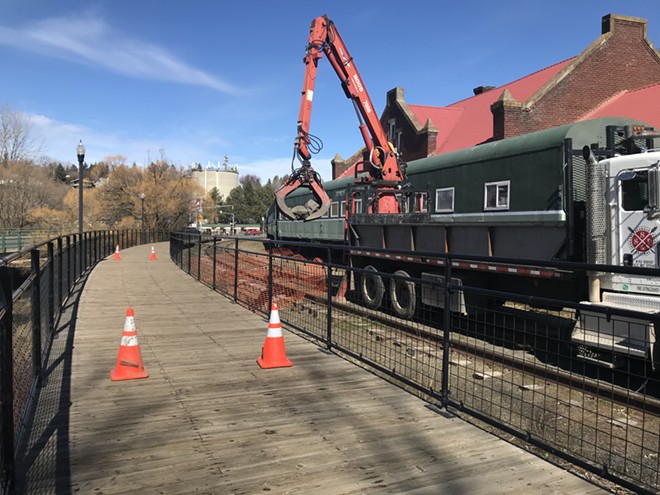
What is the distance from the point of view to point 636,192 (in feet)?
23.4

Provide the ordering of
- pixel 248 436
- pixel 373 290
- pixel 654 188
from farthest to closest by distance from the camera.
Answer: pixel 373 290 < pixel 654 188 < pixel 248 436

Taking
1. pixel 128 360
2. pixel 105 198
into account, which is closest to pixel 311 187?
pixel 128 360

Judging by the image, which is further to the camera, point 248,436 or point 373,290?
point 373,290

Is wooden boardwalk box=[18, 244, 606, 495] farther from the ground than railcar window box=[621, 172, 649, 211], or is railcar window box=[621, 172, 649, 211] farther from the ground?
railcar window box=[621, 172, 649, 211]

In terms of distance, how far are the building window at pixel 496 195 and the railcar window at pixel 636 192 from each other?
125 inches

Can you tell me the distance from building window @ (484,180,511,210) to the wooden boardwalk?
238 inches

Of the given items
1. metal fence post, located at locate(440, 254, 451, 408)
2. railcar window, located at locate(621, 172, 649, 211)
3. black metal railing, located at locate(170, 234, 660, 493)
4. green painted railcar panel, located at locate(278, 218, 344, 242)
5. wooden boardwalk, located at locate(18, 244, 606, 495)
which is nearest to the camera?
wooden boardwalk, located at locate(18, 244, 606, 495)

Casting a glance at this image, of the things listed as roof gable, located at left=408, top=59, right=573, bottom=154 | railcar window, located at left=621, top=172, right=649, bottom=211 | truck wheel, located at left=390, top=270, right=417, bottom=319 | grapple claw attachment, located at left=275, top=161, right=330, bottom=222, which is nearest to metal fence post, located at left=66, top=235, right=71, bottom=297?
grapple claw attachment, located at left=275, top=161, right=330, bottom=222

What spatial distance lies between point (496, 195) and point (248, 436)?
8.52m

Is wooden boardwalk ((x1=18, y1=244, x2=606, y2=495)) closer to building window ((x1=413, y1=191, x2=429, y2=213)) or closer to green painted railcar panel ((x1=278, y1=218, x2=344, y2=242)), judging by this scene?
building window ((x1=413, y1=191, x2=429, y2=213))

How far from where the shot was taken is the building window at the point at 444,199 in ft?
40.7

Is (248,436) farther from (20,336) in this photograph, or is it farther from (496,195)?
(496,195)

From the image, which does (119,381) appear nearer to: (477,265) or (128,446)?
(128,446)

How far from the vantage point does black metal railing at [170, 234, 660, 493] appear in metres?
3.93
